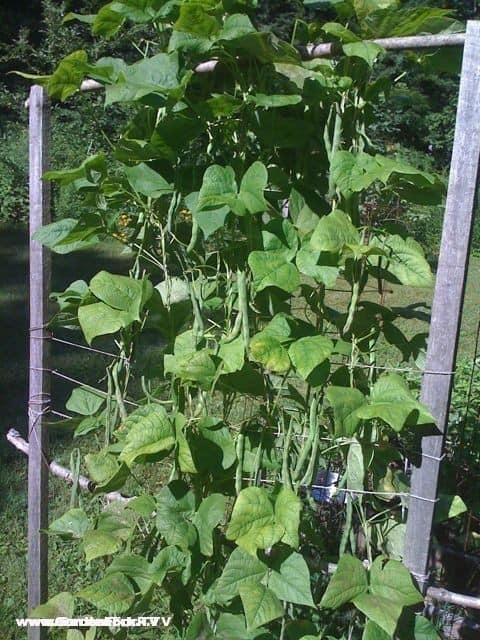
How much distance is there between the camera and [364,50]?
123 centimetres

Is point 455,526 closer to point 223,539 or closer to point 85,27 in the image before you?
point 223,539

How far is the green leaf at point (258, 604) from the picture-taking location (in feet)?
4.18

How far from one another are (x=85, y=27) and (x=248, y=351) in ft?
37.3

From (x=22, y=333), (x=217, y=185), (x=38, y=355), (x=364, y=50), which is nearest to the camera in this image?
(x=364, y=50)

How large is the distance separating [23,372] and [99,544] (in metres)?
2.87

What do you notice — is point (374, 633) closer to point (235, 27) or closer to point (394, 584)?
point (394, 584)

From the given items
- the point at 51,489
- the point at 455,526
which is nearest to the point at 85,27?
the point at 51,489

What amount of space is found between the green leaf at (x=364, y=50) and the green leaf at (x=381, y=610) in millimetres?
921

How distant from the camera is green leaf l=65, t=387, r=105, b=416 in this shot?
1694 mm

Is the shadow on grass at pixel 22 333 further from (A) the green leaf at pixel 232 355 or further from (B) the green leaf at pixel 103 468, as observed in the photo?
(A) the green leaf at pixel 232 355

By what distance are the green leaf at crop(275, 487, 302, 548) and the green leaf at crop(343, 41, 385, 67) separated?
77 centimetres

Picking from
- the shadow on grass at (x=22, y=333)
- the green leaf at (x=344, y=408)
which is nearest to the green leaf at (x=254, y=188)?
the green leaf at (x=344, y=408)

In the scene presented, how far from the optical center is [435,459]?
4.42 ft

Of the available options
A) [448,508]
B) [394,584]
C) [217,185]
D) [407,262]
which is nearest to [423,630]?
[394,584]
